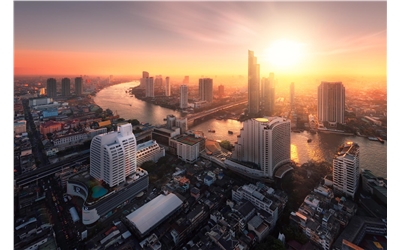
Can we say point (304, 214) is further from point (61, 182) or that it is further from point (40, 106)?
point (40, 106)

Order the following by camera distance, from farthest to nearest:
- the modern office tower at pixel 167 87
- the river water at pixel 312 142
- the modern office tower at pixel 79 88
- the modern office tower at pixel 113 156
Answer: the modern office tower at pixel 167 87 → the modern office tower at pixel 79 88 → the river water at pixel 312 142 → the modern office tower at pixel 113 156

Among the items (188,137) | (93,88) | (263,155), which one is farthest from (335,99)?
(93,88)

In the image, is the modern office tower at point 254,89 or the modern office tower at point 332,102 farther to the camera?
the modern office tower at point 254,89

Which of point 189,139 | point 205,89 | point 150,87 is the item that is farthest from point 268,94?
point 150,87

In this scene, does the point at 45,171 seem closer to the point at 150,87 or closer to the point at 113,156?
the point at 113,156

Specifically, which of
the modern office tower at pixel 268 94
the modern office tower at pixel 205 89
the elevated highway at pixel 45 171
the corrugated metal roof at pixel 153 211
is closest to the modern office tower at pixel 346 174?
the corrugated metal roof at pixel 153 211

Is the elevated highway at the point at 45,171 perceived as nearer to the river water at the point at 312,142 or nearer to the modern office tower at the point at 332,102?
the river water at the point at 312,142
